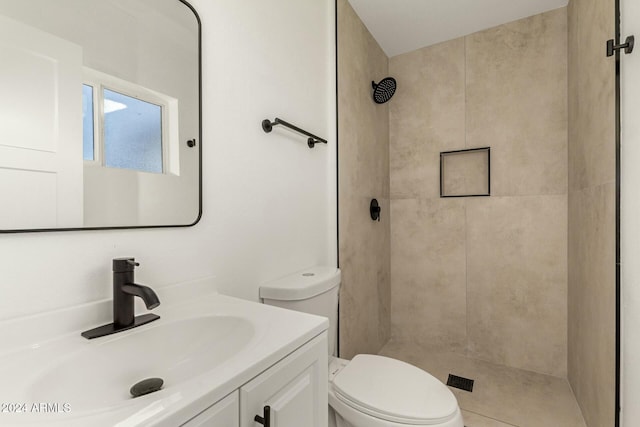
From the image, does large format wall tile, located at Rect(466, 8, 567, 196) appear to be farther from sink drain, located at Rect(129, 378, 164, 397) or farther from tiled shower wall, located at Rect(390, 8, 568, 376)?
sink drain, located at Rect(129, 378, 164, 397)

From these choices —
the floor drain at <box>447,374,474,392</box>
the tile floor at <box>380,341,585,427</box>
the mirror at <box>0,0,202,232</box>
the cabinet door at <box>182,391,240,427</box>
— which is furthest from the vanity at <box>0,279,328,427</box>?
the floor drain at <box>447,374,474,392</box>

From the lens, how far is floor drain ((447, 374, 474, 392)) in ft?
5.95

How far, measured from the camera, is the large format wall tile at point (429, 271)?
7.20 feet

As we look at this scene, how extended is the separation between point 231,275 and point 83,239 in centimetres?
46

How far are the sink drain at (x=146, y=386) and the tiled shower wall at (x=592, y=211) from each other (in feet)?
4.98

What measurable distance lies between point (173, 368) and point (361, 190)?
1.48 m

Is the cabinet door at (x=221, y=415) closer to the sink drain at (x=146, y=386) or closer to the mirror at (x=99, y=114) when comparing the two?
the sink drain at (x=146, y=386)

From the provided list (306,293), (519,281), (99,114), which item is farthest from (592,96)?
(99,114)

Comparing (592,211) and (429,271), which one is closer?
(592,211)

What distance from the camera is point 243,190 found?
1132 mm

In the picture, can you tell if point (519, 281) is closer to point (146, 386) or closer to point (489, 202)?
A: point (489, 202)

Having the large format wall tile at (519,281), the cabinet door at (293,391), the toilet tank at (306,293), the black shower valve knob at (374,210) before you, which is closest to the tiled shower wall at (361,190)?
the black shower valve knob at (374,210)

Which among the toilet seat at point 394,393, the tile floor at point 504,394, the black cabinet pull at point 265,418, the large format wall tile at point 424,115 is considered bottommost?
the tile floor at point 504,394

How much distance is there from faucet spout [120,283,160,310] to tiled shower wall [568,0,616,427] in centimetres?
152
